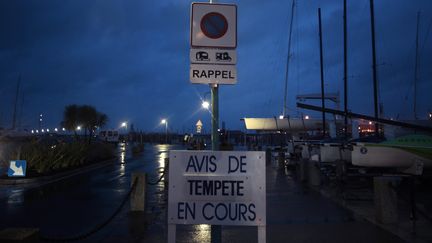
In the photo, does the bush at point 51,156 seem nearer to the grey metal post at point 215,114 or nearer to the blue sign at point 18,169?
the blue sign at point 18,169

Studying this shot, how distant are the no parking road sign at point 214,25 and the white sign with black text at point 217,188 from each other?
51.6 inches

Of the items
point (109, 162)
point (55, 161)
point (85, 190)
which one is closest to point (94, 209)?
point (85, 190)

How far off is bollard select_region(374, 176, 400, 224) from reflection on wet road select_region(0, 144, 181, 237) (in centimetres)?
576

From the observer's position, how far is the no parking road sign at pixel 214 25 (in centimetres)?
454

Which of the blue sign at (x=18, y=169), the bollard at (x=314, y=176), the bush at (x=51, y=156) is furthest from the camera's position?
the bush at (x=51, y=156)

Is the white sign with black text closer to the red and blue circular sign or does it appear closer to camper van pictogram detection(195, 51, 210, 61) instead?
camper van pictogram detection(195, 51, 210, 61)

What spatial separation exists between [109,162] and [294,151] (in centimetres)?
1133

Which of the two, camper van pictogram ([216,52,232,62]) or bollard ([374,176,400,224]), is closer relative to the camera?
camper van pictogram ([216,52,232,62])

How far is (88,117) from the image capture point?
5288 centimetres

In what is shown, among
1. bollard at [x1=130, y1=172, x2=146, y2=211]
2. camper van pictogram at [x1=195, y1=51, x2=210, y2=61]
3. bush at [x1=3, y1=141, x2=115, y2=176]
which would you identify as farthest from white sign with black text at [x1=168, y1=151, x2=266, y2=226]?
bush at [x1=3, y1=141, x2=115, y2=176]

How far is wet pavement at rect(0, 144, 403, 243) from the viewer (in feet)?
22.0

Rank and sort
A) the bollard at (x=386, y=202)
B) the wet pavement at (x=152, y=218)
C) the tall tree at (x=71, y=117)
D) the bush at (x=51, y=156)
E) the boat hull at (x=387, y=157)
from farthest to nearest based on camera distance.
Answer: the tall tree at (x=71, y=117) → the bush at (x=51, y=156) → the boat hull at (x=387, y=157) → the bollard at (x=386, y=202) → the wet pavement at (x=152, y=218)

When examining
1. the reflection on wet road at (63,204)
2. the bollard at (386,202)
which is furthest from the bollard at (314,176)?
the bollard at (386,202)

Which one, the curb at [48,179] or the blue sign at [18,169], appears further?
the blue sign at [18,169]
